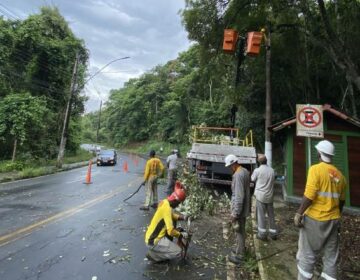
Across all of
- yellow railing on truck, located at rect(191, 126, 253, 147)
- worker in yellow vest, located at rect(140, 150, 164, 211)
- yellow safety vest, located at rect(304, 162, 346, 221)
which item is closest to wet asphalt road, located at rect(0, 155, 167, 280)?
worker in yellow vest, located at rect(140, 150, 164, 211)

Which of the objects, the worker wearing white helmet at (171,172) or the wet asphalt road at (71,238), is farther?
the worker wearing white helmet at (171,172)

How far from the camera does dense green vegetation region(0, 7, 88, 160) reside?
24.0 meters

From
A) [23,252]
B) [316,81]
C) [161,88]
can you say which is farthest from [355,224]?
[161,88]

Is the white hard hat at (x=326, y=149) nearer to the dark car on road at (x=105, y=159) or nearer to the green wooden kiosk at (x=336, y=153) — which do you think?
Answer: the green wooden kiosk at (x=336, y=153)

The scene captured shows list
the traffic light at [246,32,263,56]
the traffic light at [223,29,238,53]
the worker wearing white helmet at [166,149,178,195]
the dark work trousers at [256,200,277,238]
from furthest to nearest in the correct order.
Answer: the worker wearing white helmet at [166,149,178,195] → the traffic light at [223,29,238,53] → the traffic light at [246,32,263,56] → the dark work trousers at [256,200,277,238]

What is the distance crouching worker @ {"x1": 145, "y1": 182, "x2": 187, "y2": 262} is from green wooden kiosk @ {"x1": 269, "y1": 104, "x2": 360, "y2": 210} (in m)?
7.02

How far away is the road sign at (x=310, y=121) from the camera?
6578mm

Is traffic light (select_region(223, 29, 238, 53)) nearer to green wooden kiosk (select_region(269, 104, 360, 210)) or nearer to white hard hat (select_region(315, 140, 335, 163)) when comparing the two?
green wooden kiosk (select_region(269, 104, 360, 210))

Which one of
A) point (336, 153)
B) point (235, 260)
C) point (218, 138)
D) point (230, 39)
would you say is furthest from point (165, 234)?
point (218, 138)

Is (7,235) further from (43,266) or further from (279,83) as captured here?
A: (279,83)

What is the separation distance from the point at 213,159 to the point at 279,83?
9225 millimetres

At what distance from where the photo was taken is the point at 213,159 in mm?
13523

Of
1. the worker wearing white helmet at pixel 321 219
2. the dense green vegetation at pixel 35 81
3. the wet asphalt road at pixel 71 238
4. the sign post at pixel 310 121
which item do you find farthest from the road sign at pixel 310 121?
the dense green vegetation at pixel 35 81

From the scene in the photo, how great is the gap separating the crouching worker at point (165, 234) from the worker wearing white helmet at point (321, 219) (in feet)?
6.81
